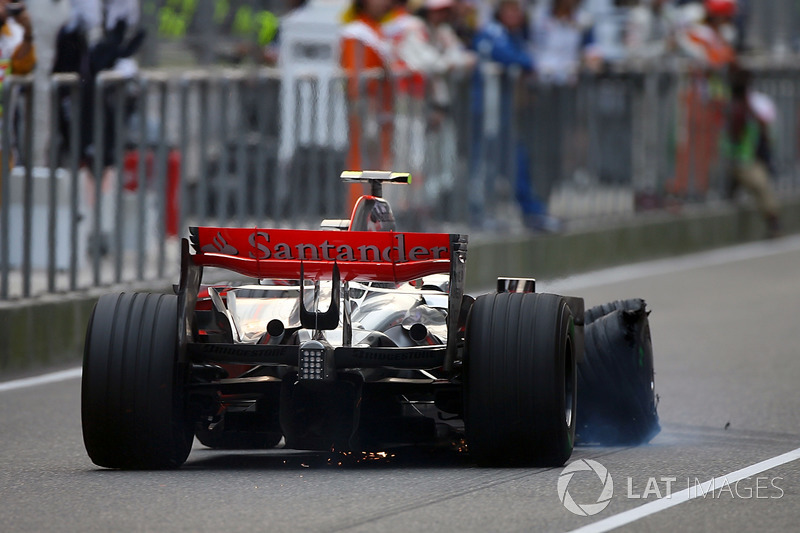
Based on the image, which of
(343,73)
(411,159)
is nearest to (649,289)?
(411,159)

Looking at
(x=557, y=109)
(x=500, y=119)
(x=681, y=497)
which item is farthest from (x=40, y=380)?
(x=557, y=109)

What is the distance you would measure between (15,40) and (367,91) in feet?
13.4

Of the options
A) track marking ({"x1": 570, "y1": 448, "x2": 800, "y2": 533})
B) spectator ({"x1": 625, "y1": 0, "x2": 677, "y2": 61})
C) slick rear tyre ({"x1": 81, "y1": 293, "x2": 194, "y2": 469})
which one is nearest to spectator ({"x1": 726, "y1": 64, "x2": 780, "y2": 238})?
spectator ({"x1": 625, "y1": 0, "x2": 677, "y2": 61})

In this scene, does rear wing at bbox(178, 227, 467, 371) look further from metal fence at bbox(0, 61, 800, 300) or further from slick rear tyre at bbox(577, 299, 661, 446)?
metal fence at bbox(0, 61, 800, 300)

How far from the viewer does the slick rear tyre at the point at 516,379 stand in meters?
7.64

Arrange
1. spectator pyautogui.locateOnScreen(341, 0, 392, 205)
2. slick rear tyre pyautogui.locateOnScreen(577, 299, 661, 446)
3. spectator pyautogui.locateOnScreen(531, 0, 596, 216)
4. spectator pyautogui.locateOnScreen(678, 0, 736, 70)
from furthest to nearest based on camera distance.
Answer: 1. spectator pyautogui.locateOnScreen(678, 0, 736, 70)
2. spectator pyautogui.locateOnScreen(531, 0, 596, 216)
3. spectator pyautogui.locateOnScreen(341, 0, 392, 205)
4. slick rear tyre pyautogui.locateOnScreen(577, 299, 661, 446)

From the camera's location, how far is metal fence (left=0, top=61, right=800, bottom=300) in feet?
39.9

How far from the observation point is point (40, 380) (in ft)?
37.6

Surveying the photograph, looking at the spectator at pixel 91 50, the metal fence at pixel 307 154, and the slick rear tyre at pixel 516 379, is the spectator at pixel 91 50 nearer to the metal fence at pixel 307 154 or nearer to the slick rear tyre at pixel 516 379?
the metal fence at pixel 307 154

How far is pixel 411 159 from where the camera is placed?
53.0 ft

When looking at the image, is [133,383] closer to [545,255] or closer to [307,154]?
[307,154]

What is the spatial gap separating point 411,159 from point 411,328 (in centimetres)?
830

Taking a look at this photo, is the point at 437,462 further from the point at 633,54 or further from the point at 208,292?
the point at 633,54

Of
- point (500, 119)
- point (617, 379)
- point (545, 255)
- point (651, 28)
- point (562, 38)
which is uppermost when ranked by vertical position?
point (651, 28)
